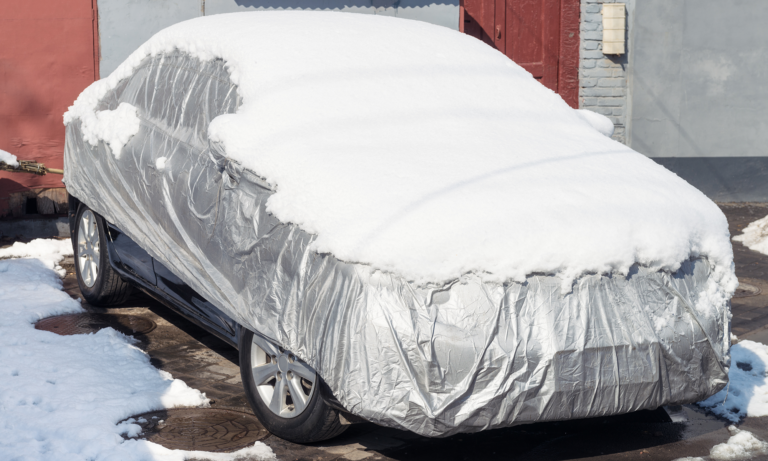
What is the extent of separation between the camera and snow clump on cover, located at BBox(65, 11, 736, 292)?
3066 mm

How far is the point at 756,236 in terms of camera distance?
26.9 ft

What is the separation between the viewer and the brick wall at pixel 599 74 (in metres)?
10.3

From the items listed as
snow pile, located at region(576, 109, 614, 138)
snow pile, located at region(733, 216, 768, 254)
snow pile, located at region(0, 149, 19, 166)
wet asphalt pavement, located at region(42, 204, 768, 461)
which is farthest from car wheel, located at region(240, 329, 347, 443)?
snow pile, located at region(733, 216, 768, 254)

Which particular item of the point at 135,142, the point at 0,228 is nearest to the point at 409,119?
the point at 135,142

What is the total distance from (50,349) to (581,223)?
3.20 m

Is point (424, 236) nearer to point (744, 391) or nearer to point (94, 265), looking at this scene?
point (744, 391)

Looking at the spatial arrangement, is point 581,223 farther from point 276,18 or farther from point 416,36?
point 276,18

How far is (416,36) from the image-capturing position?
14.8 feet

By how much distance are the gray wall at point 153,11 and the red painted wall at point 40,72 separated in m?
0.13

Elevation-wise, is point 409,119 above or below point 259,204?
above

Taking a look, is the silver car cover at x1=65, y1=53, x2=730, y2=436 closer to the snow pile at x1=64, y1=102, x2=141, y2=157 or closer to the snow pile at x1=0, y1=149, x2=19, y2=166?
the snow pile at x1=64, y1=102, x2=141, y2=157

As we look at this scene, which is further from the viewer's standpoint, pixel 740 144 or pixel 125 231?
pixel 740 144

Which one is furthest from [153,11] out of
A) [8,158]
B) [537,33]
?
[537,33]

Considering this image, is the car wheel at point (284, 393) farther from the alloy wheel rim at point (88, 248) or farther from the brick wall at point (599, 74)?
the brick wall at point (599, 74)
